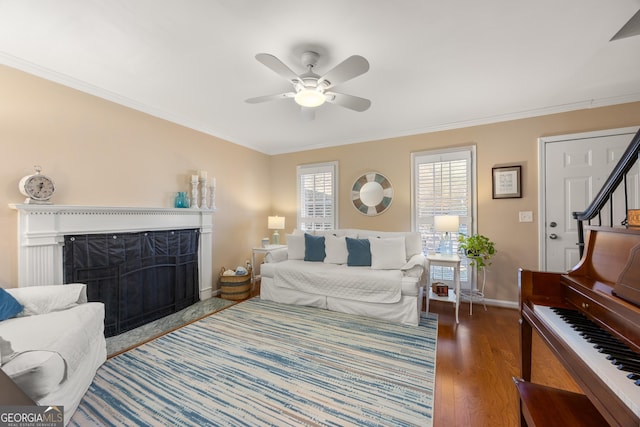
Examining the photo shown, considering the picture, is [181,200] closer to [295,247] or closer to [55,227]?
[55,227]

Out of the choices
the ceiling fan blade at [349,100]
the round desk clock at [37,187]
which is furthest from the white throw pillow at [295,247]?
the round desk clock at [37,187]

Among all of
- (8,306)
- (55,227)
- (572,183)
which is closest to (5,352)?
(8,306)

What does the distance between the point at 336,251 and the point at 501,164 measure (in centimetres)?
244

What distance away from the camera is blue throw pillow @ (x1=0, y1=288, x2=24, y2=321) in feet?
5.45

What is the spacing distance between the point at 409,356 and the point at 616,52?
9.78ft

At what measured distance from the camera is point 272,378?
73.0 inches

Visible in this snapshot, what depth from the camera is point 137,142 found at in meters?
2.93

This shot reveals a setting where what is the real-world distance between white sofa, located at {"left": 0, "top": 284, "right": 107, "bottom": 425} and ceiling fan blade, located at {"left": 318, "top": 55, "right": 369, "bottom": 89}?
2.37 m

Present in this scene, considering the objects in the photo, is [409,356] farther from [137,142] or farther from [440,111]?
[137,142]

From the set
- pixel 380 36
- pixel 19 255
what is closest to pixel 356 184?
pixel 380 36

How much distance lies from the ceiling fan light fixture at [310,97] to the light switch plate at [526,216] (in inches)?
113

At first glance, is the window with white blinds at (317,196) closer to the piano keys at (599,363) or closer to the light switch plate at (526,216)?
the light switch plate at (526,216)

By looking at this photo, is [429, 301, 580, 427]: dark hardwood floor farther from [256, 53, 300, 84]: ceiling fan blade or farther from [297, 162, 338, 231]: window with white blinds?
[256, 53, 300, 84]: ceiling fan blade

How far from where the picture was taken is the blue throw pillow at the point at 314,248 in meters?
3.69
